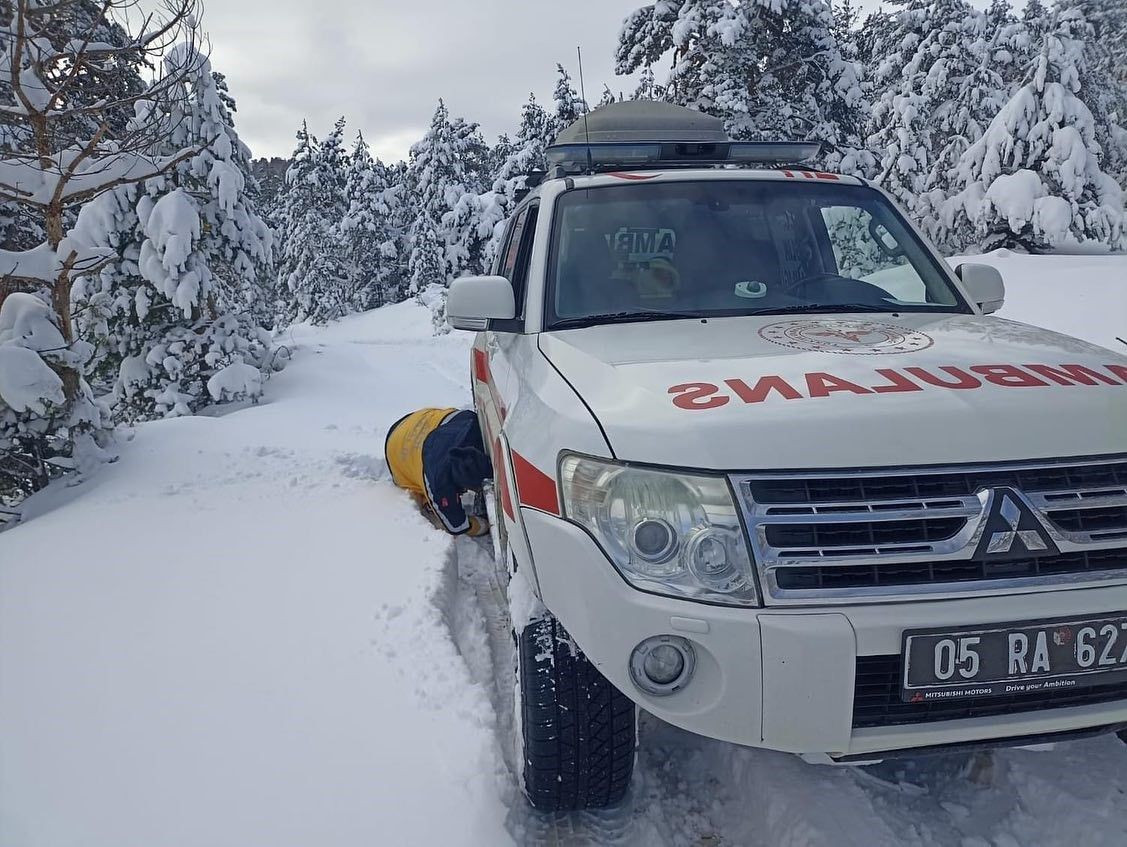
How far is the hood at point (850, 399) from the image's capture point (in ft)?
6.00

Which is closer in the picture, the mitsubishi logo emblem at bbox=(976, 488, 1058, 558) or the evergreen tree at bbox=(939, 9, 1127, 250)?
the mitsubishi logo emblem at bbox=(976, 488, 1058, 558)

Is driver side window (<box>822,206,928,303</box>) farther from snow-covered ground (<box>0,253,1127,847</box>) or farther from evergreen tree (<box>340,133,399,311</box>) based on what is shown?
evergreen tree (<box>340,133,399,311</box>)

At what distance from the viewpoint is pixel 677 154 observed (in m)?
4.09

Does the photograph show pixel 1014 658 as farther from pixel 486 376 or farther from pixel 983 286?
pixel 486 376

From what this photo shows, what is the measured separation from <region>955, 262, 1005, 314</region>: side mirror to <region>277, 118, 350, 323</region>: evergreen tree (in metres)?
45.7

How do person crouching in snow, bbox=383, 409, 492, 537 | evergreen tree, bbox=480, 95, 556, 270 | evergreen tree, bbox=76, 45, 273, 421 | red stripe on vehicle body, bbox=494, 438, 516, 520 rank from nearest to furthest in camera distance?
red stripe on vehicle body, bbox=494, 438, 516, 520
person crouching in snow, bbox=383, 409, 492, 537
evergreen tree, bbox=76, 45, 273, 421
evergreen tree, bbox=480, 95, 556, 270

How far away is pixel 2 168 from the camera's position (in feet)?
22.0

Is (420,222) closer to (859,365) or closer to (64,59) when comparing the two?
(64,59)

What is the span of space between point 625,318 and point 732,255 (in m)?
0.63

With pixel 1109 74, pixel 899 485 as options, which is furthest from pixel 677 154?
pixel 1109 74

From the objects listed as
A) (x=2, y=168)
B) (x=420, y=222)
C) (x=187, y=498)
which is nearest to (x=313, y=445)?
(x=187, y=498)

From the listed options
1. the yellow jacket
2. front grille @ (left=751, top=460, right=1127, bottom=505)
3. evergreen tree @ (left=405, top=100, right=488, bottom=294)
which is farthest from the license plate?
evergreen tree @ (left=405, top=100, right=488, bottom=294)

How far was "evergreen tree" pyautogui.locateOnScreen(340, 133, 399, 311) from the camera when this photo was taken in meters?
48.3

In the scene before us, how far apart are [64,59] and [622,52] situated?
43.1ft
